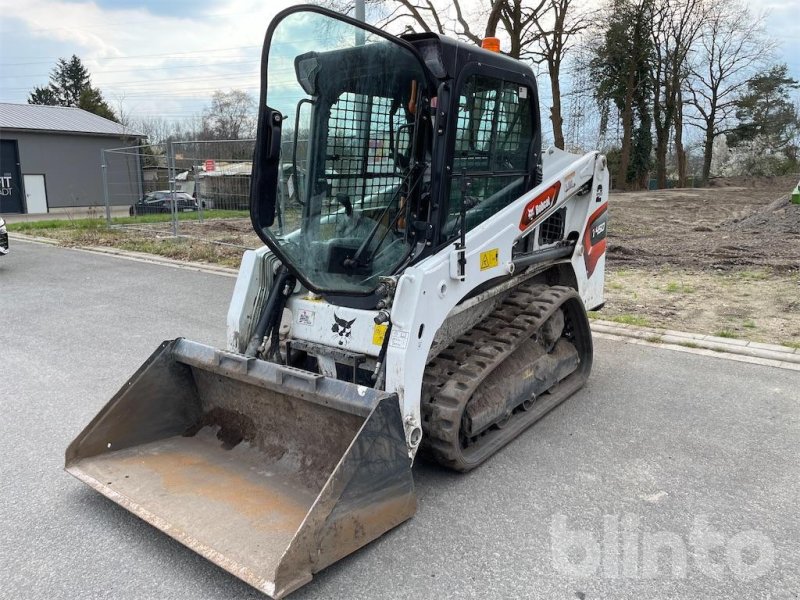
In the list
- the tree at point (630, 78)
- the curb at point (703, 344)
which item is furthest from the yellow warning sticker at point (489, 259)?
the tree at point (630, 78)

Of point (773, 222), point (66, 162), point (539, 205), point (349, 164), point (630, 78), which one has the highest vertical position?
point (630, 78)

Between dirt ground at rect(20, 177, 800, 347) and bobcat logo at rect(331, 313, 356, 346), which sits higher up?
bobcat logo at rect(331, 313, 356, 346)

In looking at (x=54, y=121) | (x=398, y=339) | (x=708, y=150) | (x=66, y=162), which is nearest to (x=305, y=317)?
(x=398, y=339)

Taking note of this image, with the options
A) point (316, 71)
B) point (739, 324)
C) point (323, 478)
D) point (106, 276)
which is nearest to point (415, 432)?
point (323, 478)

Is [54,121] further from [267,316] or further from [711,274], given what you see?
[267,316]

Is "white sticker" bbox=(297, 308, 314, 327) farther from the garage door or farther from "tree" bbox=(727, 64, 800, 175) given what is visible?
"tree" bbox=(727, 64, 800, 175)

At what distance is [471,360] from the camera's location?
371 centimetres

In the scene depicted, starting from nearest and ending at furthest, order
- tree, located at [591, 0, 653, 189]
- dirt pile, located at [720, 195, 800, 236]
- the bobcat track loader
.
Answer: the bobcat track loader
dirt pile, located at [720, 195, 800, 236]
tree, located at [591, 0, 653, 189]

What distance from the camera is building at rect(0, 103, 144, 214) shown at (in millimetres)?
30391

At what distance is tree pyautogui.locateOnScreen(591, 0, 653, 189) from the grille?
28.2 meters

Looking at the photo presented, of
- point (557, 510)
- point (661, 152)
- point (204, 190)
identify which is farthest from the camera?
point (661, 152)

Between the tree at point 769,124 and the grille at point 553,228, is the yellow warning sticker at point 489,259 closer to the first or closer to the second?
the grille at point 553,228

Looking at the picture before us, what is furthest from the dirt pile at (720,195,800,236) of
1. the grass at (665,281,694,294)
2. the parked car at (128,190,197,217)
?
the parked car at (128,190,197,217)

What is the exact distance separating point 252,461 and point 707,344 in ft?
14.6
